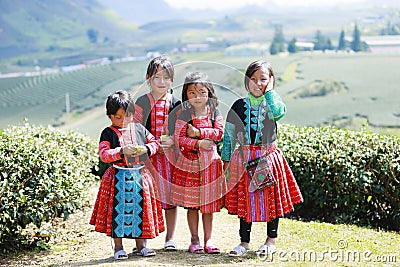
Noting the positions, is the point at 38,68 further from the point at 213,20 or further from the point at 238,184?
the point at 238,184

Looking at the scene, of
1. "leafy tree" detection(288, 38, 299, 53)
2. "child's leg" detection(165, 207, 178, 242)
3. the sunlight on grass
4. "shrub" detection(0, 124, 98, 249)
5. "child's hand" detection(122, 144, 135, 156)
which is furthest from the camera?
"leafy tree" detection(288, 38, 299, 53)

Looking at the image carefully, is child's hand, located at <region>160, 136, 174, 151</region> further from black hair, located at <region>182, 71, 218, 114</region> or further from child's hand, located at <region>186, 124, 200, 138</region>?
black hair, located at <region>182, 71, 218, 114</region>

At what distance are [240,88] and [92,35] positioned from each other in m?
39.9

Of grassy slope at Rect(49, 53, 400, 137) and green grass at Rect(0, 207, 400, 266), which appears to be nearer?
green grass at Rect(0, 207, 400, 266)

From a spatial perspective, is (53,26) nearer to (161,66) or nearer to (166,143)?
(161,66)

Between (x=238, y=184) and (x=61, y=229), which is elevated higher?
(x=238, y=184)

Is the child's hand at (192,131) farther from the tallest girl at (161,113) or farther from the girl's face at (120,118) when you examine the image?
the girl's face at (120,118)

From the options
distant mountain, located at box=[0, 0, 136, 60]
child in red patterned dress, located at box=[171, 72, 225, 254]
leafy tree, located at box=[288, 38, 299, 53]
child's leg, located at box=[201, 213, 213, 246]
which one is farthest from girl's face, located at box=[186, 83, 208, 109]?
distant mountain, located at box=[0, 0, 136, 60]

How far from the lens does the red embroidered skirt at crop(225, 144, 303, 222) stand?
15.2 feet

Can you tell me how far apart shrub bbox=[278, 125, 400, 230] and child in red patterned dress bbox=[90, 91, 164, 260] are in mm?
2452

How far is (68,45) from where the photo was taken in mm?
42094

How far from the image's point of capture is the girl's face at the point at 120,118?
4.63 m

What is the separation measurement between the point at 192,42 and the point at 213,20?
628cm

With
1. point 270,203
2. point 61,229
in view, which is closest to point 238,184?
point 270,203
